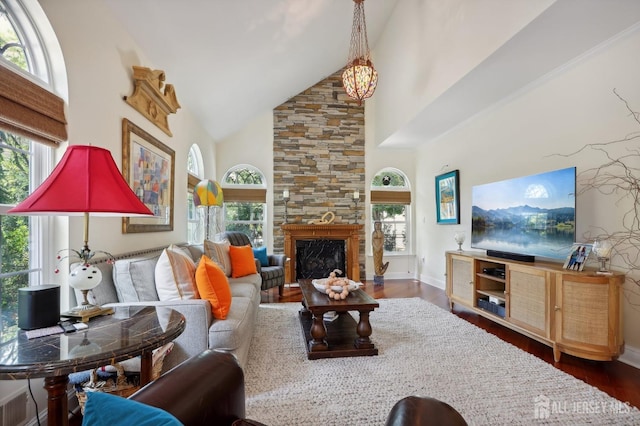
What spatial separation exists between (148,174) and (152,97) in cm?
73

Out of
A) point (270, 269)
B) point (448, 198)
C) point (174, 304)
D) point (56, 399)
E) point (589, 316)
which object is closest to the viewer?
point (56, 399)

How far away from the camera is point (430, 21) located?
403 centimetres

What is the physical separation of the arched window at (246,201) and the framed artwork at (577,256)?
469 cm

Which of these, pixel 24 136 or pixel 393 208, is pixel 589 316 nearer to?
pixel 24 136

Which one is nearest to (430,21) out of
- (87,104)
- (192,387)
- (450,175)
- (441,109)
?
(441,109)

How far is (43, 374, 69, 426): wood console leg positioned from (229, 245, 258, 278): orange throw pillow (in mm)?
2764

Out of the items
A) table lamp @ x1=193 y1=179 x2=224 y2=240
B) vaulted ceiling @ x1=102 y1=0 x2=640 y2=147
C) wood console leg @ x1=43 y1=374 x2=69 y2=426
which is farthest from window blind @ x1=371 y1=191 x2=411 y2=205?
wood console leg @ x1=43 y1=374 x2=69 y2=426

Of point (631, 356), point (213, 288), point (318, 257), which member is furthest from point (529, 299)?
point (318, 257)

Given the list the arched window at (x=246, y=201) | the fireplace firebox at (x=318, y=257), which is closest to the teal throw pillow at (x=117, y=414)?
the fireplace firebox at (x=318, y=257)

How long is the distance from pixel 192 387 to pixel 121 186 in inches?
38.2

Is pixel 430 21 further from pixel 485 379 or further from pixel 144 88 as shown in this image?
pixel 485 379

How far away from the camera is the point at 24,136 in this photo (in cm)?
157

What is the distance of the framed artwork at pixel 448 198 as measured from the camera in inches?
192

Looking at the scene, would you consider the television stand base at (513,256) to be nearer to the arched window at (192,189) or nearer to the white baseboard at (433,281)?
the white baseboard at (433,281)
